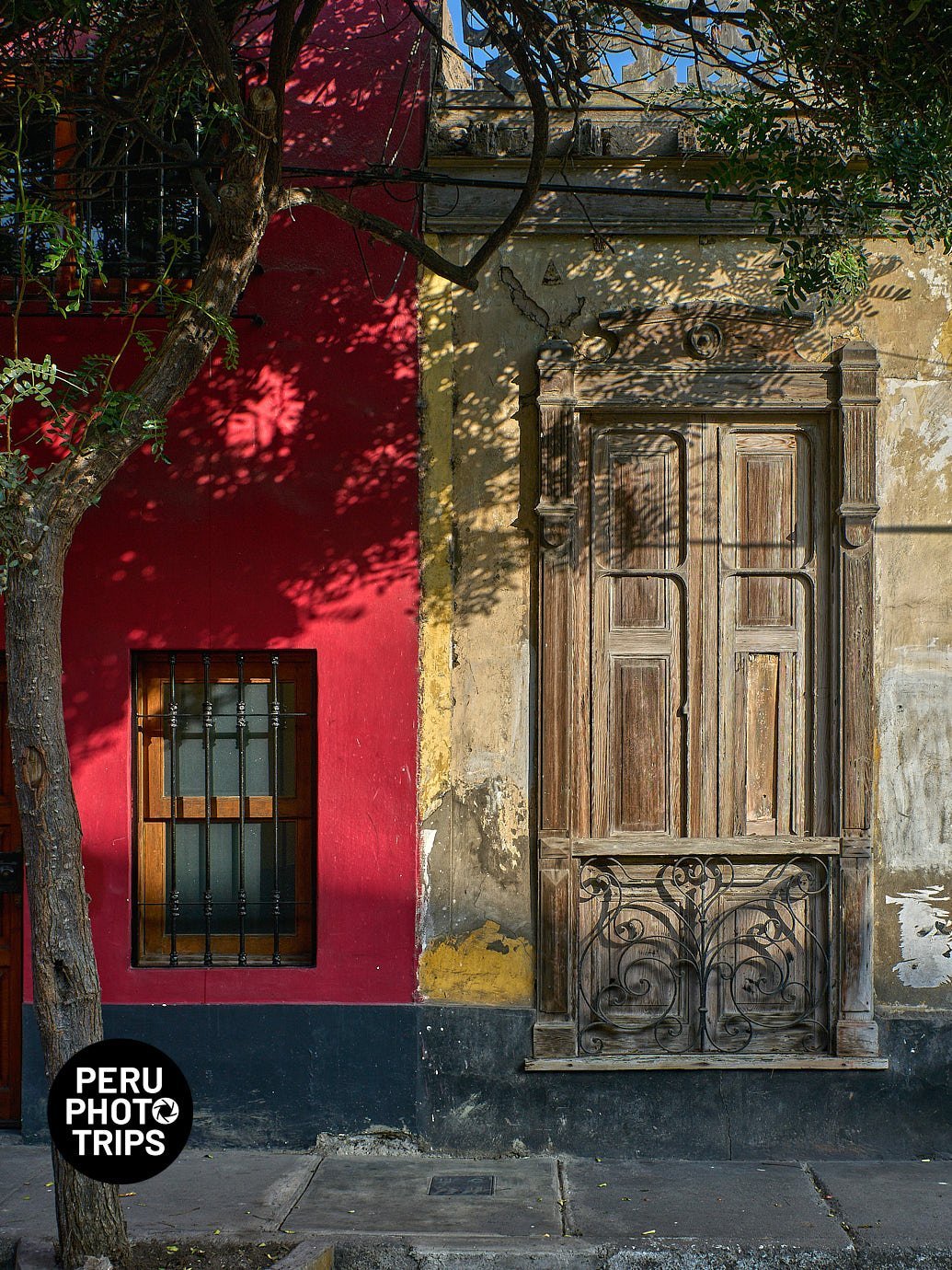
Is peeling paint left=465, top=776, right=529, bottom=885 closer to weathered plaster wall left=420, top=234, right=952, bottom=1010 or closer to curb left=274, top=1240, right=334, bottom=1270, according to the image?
weathered plaster wall left=420, top=234, right=952, bottom=1010

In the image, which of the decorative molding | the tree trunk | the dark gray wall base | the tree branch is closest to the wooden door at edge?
the dark gray wall base

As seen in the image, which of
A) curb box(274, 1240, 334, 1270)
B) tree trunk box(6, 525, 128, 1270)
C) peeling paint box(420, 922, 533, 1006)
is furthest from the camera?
peeling paint box(420, 922, 533, 1006)

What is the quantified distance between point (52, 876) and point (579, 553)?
9.88 feet

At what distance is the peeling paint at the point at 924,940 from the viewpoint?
577 cm

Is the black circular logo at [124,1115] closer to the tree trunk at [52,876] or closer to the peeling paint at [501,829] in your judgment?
the tree trunk at [52,876]

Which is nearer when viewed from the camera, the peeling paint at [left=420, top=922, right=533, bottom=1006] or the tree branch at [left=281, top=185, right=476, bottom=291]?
the tree branch at [left=281, top=185, right=476, bottom=291]

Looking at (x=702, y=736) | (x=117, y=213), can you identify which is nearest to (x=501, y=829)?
(x=702, y=736)

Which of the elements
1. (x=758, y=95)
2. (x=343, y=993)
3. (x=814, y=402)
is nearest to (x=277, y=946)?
(x=343, y=993)

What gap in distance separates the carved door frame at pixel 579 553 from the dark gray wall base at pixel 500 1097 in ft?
0.55

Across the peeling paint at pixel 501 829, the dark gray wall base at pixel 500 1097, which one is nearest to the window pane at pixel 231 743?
the peeling paint at pixel 501 829

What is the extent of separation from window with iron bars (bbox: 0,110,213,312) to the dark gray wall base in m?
3.72

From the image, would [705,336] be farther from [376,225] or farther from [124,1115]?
[124,1115]

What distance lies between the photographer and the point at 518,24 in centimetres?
548

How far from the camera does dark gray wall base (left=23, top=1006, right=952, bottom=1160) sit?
5.68 m
